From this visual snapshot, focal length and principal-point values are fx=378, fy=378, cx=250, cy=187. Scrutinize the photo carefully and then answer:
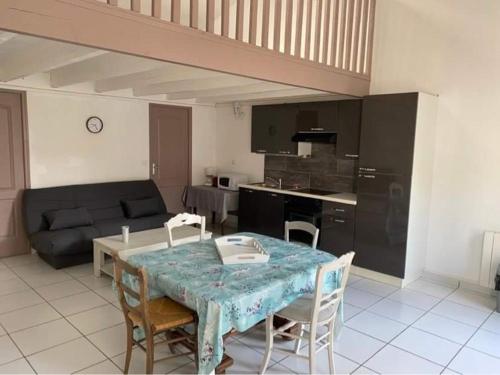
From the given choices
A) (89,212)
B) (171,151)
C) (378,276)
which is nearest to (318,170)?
(378,276)

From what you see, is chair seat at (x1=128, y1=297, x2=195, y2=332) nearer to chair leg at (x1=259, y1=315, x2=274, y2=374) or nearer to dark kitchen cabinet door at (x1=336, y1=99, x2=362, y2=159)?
chair leg at (x1=259, y1=315, x2=274, y2=374)

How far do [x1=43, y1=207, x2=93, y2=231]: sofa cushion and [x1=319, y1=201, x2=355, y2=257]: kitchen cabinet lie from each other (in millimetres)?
2863

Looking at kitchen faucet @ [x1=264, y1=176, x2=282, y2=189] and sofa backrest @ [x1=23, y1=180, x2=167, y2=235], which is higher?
kitchen faucet @ [x1=264, y1=176, x2=282, y2=189]

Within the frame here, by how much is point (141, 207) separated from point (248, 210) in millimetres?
Answer: 1489

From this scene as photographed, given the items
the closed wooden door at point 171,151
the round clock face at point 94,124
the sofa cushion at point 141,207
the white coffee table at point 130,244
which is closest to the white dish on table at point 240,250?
the white coffee table at point 130,244

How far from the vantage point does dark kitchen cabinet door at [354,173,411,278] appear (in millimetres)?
3867

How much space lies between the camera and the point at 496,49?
359 centimetres

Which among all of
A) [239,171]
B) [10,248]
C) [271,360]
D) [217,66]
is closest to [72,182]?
[10,248]

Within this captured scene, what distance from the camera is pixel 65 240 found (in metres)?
4.15

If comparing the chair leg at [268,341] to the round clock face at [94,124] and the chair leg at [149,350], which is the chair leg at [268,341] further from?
the round clock face at [94,124]

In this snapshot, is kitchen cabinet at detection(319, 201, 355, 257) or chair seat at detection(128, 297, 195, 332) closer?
chair seat at detection(128, 297, 195, 332)

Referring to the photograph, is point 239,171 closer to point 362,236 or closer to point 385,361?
point 362,236

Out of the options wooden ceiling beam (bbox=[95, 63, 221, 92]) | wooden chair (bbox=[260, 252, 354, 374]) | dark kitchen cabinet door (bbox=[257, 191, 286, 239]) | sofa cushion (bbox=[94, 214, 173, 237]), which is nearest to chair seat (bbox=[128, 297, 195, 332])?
wooden chair (bbox=[260, 252, 354, 374])

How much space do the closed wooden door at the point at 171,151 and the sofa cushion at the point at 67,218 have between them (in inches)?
59.1
